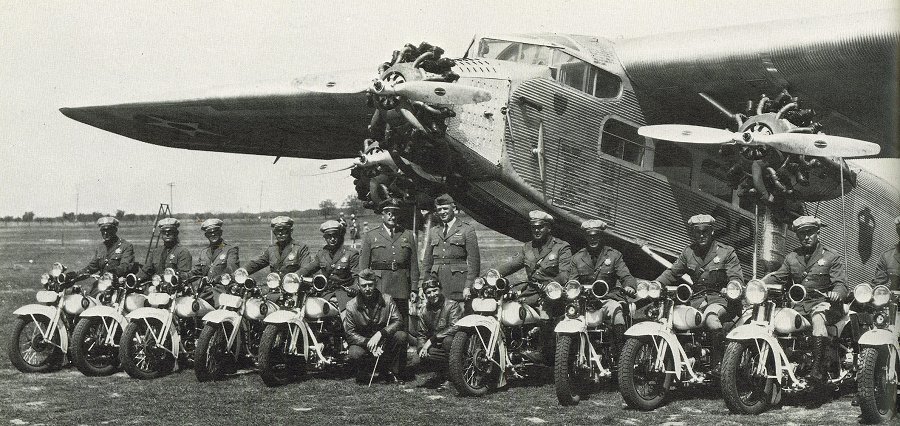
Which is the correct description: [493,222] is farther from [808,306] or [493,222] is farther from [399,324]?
[808,306]

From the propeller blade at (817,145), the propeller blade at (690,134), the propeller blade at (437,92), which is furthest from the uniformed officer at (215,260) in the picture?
the propeller blade at (817,145)

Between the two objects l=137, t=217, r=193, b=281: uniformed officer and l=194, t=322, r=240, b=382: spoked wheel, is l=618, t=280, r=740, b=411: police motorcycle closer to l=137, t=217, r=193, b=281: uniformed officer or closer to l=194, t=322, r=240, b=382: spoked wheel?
l=194, t=322, r=240, b=382: spoked wheel

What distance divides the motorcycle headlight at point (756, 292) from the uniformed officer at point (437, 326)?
265 cm

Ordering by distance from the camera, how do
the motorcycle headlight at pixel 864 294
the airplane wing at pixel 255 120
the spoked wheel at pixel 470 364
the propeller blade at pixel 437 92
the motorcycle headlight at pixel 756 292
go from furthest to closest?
the airplane wing at pixel 255 120, the propeller blade at pixel 437 92, the spoked wheel at pixel 470 364, the motorcycle headlight at pixel 756 292, the motorcycle headlight at pixel 864 294

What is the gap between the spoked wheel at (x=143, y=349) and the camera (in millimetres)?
8172

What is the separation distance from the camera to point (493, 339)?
737 cm

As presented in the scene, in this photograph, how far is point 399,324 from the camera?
8188 mm

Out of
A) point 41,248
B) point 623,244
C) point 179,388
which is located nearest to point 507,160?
point 623,244

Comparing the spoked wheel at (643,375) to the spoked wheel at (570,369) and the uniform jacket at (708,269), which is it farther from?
the uniform jacket at (708,269)

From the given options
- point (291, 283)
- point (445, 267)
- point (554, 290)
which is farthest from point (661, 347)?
point (291, 283)

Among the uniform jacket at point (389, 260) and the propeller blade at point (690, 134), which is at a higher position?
the propeller blade at point (690, 134)

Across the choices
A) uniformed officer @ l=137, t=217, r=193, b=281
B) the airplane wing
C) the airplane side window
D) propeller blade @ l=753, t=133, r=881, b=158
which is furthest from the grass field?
the airplane wing

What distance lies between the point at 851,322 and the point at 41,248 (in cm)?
3618

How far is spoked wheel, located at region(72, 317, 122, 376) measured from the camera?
8438mm
